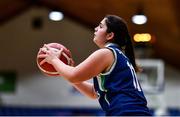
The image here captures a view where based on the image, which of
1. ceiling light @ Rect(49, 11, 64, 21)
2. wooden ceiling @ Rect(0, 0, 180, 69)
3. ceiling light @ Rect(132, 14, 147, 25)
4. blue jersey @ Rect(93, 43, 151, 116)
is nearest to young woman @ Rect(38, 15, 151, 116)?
blue jersey @ Rect(93, 43, 151, 116)

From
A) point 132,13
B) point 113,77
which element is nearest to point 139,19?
point 132,13

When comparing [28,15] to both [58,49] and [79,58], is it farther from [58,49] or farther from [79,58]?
[58,49]

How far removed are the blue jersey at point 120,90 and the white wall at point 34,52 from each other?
433 inches

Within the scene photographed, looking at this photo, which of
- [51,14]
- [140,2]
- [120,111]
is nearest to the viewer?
[120,111]

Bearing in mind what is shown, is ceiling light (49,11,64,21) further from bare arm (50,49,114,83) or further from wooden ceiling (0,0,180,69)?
bare arm (50,49,114,83)

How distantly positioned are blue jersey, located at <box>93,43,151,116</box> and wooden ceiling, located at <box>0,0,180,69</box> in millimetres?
6803

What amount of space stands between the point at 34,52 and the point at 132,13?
394cm

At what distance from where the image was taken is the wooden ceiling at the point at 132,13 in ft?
33.6

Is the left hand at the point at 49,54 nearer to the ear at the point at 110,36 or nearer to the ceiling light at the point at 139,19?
the ear at the point at 110,36

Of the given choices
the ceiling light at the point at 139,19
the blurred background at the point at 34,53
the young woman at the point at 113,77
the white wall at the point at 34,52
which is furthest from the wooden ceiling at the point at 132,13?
the young woman at the point at 113,77

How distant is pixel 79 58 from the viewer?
44.2ft

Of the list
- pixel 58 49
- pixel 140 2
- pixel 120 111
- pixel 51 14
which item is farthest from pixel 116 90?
pixel 51 14

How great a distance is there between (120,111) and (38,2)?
11229 mm

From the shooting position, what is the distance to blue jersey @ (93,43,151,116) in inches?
94.3
